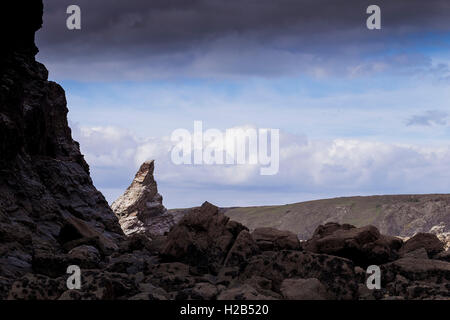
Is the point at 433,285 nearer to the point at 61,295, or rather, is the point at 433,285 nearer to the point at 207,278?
the point at 207,278

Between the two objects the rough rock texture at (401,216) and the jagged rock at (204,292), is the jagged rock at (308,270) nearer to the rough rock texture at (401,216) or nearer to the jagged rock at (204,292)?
the jagged rock at (204,292)

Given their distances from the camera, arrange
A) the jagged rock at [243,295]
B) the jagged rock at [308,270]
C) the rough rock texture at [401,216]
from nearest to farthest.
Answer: the jagged rock at [243,295] → the jagged rock at [308,270] → the rough rock texture at [401,216]

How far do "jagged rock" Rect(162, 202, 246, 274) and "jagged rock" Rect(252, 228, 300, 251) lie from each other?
0.93 meters

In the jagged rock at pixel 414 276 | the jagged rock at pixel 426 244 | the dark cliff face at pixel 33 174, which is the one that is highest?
the dark cliff face at pixel 33 174

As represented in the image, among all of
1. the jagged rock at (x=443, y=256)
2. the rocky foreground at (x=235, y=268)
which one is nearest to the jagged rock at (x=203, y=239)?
the rocky foreground at (x=235, y=268)

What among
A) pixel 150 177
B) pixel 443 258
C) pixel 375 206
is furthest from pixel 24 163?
pixel 375 206

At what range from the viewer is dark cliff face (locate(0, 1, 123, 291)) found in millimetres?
26605

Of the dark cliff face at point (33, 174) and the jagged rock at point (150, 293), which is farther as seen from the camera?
the dark cliff face at point (33, 174)

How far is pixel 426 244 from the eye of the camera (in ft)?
99.1

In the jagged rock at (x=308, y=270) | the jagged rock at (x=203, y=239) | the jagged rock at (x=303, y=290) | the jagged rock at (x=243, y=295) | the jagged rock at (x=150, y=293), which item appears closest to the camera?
the jagged rock at (x=243, y=295)

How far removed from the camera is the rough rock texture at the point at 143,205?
70.7 meters

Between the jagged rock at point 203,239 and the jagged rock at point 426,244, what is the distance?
314 inches

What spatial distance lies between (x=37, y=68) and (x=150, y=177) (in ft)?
120
